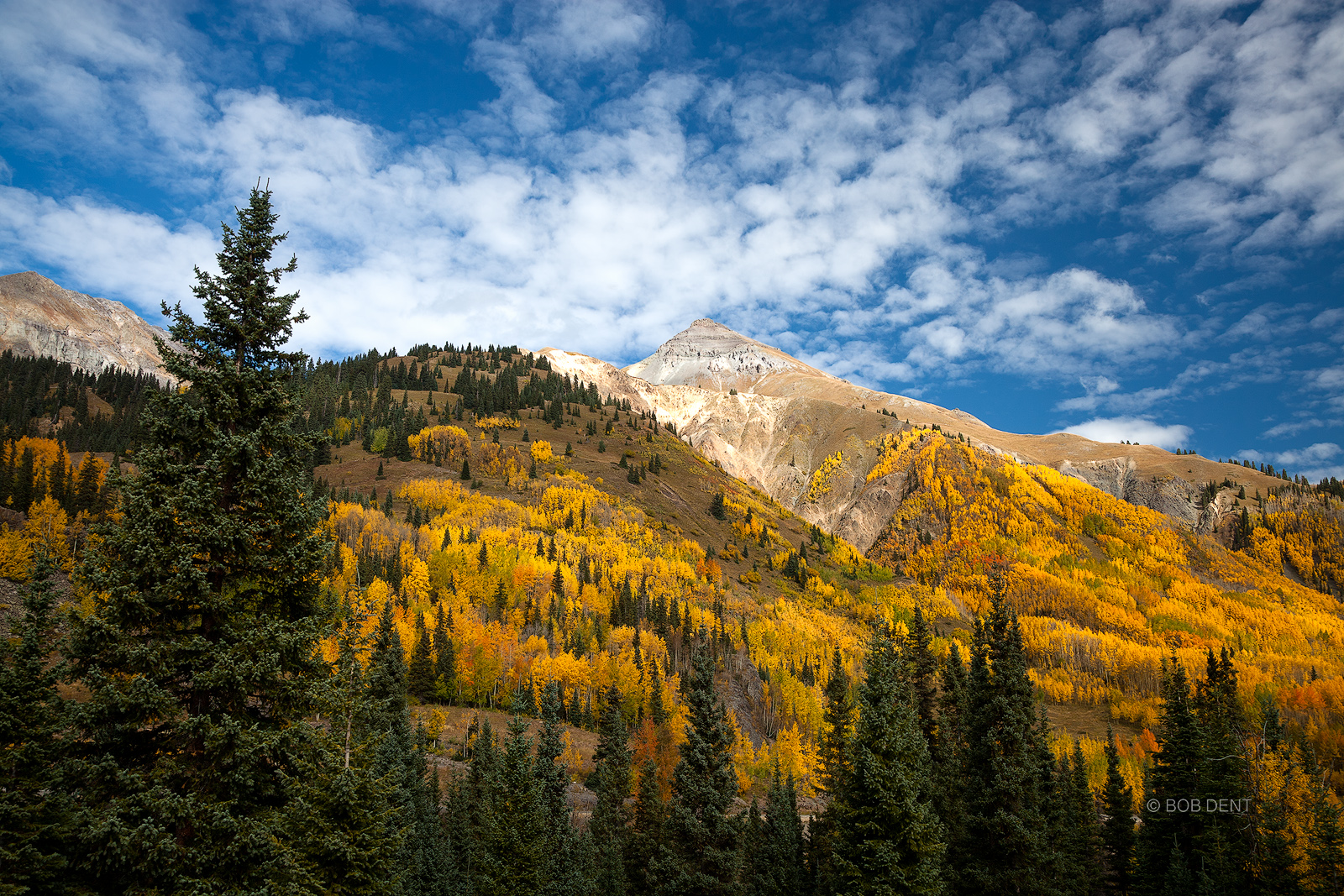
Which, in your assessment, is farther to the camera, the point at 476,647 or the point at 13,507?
the point at 476,647

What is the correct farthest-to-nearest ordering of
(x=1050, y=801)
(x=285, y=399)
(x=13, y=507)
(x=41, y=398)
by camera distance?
(x=41, y=398)
(x=13, y=507)
(x=1050, y=801)
(x=285, y=399)

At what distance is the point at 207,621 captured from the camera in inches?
548

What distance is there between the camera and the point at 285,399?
15.1 m

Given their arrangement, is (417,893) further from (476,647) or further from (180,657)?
(476,647)

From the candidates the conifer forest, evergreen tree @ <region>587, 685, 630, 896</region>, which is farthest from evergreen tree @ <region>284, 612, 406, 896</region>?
evergreen tree @ <region>587, 685, 630, 896</region>

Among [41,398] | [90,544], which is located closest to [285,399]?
[90,544]

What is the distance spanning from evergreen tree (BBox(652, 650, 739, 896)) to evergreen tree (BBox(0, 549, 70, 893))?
21626 mm

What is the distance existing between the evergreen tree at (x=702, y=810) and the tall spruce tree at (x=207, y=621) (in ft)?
65.3

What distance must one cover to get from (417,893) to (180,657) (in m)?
40.2

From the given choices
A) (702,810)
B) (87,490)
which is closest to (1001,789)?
(702,810)

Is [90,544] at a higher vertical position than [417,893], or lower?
higher

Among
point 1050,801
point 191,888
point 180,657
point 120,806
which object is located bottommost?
point 1050,801

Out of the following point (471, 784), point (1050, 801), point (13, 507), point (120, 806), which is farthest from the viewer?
point (13, 507)

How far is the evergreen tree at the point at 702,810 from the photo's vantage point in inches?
1148
